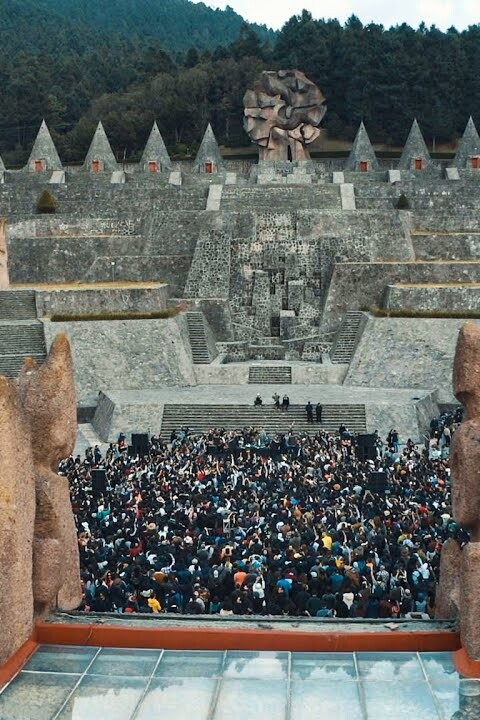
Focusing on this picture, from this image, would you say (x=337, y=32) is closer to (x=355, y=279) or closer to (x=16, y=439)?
(x=355, y=279)

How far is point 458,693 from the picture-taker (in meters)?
5.28

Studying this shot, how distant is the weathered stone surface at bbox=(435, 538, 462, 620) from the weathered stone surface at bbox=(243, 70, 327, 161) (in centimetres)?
3964

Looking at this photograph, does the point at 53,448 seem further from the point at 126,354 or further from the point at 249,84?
the point at 249,84

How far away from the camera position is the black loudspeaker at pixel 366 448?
1784 cm

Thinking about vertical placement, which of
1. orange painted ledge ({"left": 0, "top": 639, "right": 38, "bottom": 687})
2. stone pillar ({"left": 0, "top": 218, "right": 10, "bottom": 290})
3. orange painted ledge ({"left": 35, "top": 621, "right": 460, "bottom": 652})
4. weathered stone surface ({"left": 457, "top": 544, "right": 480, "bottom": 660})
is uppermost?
stone pillar ({"left": 0, "top": 218, "right": 10, "bottom": 290})

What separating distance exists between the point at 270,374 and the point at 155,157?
24.0 m

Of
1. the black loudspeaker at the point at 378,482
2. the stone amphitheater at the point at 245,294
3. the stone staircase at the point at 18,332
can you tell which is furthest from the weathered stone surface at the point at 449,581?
the stone staircase at the point at 18,332

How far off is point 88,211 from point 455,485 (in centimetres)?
2915

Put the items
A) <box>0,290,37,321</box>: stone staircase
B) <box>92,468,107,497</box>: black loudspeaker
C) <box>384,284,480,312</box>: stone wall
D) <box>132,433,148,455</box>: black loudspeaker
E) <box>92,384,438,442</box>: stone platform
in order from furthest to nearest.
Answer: <box>0,290,37,321</box>: stone staircase
<box>384,284,480,312</box>: stone wall
<box>92,384,438,442</box>: stone platform
<box>132,433,148,455</box>: black loudspeaker
<box>92,468,107,497</box>: black loudspeaker

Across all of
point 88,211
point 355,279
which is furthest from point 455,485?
point 88,211

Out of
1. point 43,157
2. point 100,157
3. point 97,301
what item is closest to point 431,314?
point 97,301

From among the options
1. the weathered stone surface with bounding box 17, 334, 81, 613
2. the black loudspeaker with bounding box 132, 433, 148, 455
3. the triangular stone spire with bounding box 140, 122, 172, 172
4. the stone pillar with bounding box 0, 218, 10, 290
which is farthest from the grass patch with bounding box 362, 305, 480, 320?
the triangular stone spire with bounding box 140, 122, 172, 172

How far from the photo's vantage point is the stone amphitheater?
22688 mm

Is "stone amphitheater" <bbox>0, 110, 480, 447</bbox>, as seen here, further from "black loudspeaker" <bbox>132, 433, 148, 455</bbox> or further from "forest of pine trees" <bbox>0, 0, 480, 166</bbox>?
"forest of pine trees" <bbox>0, 0, 480, 166</bbox>
